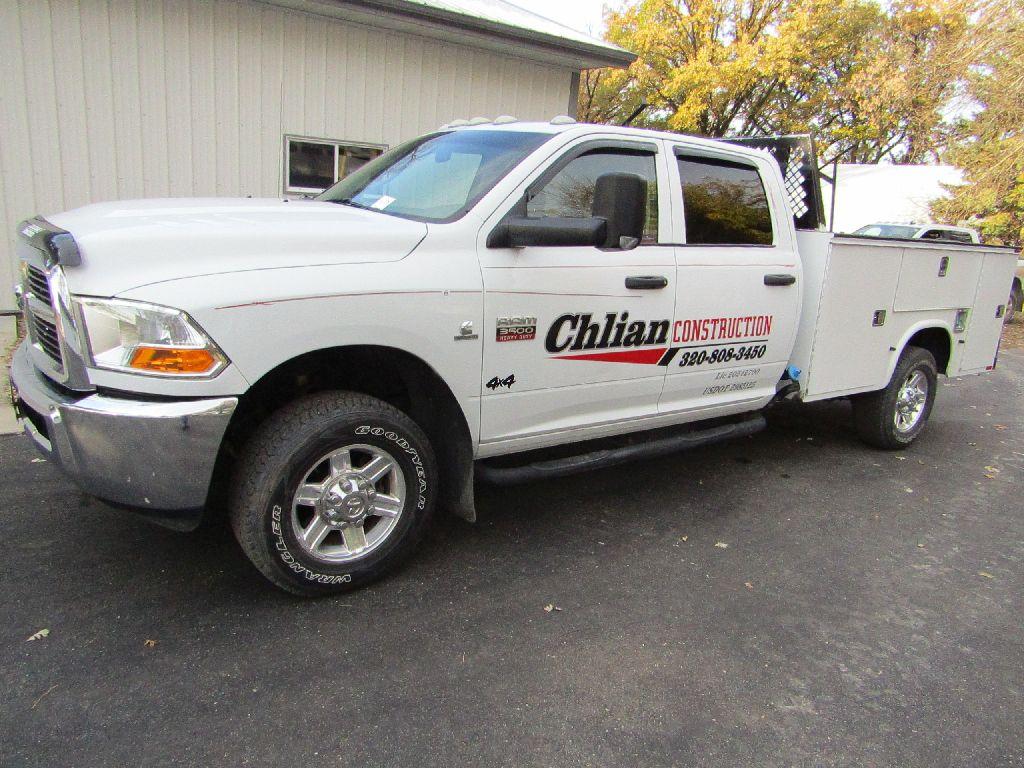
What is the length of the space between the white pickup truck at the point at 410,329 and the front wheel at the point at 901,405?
112 cm

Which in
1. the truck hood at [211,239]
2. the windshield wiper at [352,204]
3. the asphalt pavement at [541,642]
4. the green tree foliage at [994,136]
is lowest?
the asphalt pavement at [541,642]

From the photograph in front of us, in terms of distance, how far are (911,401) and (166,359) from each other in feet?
18.0

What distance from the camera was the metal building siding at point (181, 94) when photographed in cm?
723

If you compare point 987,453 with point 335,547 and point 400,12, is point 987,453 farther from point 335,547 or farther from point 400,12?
point 400,12

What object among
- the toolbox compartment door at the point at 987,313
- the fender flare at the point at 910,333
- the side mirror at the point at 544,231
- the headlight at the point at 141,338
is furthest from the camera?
the toolbox compartment door at the point at 987,313

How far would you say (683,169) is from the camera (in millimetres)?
4086

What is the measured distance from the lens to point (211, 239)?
8.86ft

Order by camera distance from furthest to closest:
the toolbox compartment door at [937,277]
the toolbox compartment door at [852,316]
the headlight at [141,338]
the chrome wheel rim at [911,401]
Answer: the chrome wheel rim at [911,401] → the toolbox compartment door at [937,277] → the toolbox compartment door at [852,316] → the headlight at [141,338]

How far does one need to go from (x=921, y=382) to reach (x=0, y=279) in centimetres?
877

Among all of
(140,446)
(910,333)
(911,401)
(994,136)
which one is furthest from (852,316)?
(994,136)

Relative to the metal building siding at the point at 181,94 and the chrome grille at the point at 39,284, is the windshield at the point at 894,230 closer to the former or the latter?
the metal building siding at the point at 181,94

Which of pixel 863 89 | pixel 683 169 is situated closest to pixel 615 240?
pixel 683 169

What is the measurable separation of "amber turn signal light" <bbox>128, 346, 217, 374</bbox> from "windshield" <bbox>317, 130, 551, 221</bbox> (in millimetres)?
1233

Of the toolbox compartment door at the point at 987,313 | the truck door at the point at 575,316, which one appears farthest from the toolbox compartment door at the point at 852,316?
the truck door at the point at 575,316
